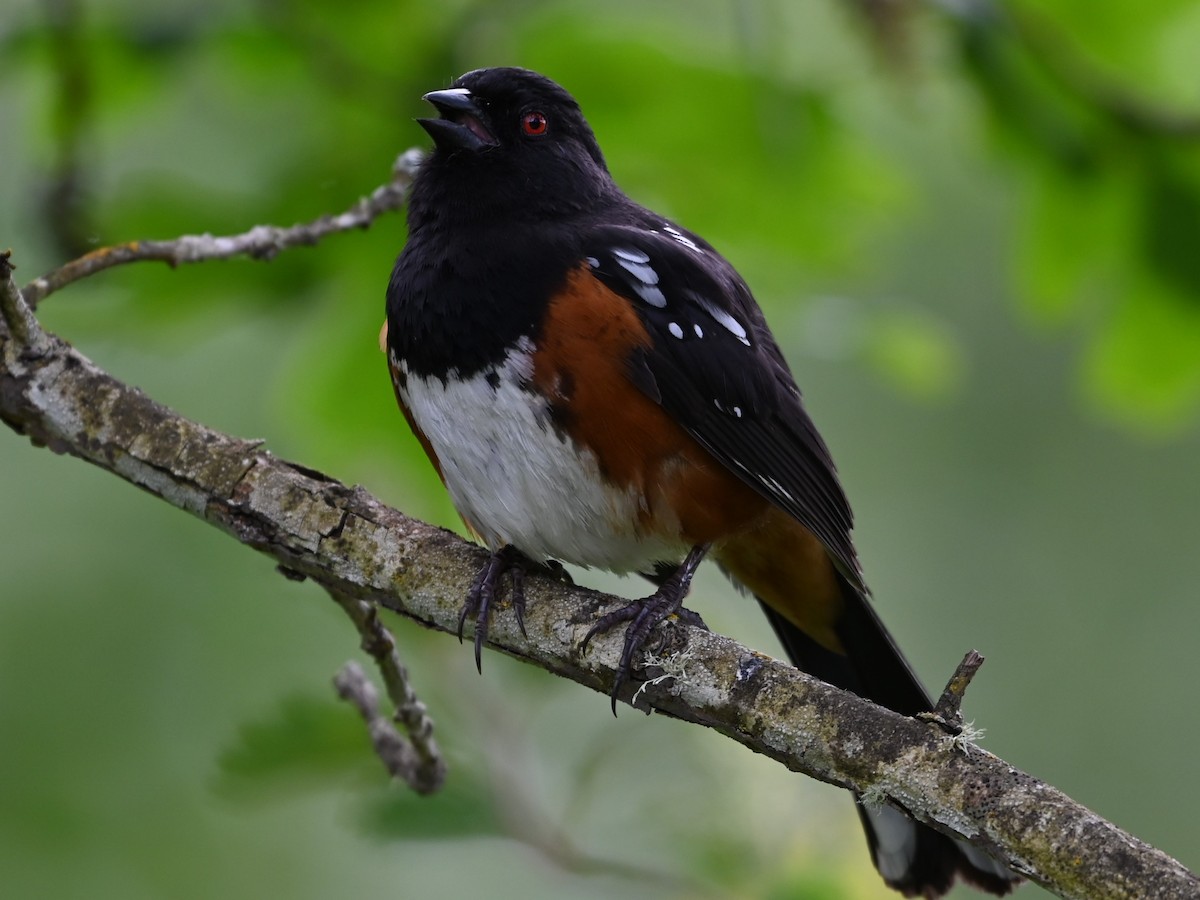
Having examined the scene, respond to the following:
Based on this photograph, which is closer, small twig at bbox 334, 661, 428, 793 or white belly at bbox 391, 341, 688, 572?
small twig at bbox 334, 661, 428, 793

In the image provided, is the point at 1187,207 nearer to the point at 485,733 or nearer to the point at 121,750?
the point at 485,733

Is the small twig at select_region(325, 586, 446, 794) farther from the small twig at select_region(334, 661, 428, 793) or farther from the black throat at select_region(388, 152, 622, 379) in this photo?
the black throat at select_region(388, 152, 622, 379)

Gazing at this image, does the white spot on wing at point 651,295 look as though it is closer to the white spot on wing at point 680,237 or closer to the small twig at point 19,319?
the white spot on wing at point 680,237

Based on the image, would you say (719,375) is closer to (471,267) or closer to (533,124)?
(471,267)

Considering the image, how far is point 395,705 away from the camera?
248 centimetres

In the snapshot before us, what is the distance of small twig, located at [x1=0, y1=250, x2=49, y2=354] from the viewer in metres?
2.30

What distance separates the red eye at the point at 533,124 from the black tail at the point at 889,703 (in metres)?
1.20

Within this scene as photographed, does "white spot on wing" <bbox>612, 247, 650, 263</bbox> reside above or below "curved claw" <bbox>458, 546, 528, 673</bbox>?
above

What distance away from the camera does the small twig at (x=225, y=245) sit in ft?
8.34

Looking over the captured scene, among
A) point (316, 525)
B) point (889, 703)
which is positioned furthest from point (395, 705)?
→ point (889, 703)

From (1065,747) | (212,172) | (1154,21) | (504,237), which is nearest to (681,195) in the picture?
(504,237)

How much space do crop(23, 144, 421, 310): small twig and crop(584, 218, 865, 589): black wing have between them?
42 cm

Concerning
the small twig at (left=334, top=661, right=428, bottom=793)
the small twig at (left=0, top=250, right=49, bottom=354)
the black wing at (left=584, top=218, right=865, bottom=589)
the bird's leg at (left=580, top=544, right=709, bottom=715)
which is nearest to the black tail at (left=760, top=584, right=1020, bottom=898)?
the black wing at (left=584, top=218, right=865, bottom=589)

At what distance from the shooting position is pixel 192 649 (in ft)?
18.0
